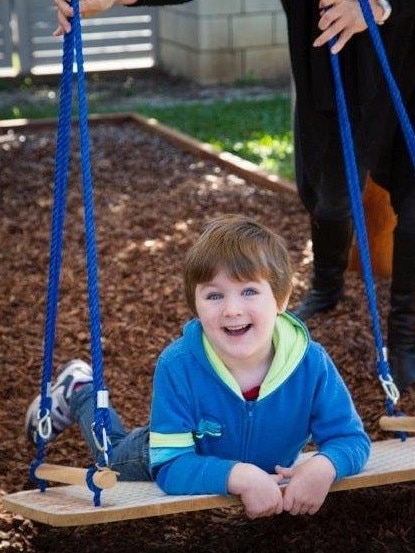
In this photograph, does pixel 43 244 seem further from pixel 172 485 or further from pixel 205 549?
pixel 172 485

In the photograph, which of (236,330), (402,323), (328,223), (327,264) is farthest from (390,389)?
(327,264)

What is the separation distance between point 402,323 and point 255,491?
1586mm

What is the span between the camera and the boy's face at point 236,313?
2.38 meters

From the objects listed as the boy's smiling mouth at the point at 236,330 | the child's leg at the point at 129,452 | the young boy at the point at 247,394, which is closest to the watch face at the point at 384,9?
the young boy at the point at 247,394

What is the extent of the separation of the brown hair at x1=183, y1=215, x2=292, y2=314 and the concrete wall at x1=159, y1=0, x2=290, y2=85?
26.9 feet

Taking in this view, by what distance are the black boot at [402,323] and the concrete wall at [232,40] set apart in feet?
23.1

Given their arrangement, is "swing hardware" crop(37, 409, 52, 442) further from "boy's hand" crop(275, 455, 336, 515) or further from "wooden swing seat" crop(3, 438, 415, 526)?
"boy's hand" crop(275, 455, 336, 515)

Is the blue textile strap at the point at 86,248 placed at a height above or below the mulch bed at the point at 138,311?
above

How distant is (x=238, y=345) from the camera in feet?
7.81

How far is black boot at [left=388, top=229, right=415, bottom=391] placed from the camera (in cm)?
375

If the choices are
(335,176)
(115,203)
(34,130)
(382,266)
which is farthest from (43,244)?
(34,130)

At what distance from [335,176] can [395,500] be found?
117 cm

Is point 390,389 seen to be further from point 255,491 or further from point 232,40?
point 232,40

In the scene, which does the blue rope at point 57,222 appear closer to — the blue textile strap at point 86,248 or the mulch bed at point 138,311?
the blue textile strap at point 86,248
